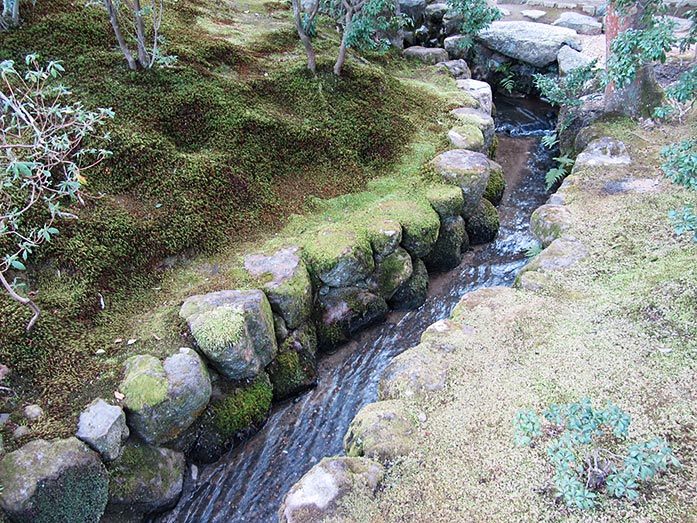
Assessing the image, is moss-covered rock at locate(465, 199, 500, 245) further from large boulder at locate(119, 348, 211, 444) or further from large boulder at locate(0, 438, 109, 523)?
large boulder at locate(0, 438, 109, 523)

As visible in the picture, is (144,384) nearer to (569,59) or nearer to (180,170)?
(180,170)

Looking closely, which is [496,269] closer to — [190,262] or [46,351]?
[190,262]

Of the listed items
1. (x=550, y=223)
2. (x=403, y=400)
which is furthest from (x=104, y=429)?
(x=550, y=223)

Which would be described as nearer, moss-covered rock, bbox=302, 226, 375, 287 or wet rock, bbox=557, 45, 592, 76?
moss-covered rock, bbox=302, 226, 375, 287

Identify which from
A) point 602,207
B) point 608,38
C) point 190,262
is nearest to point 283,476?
point 190,262

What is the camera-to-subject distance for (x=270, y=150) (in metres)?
6.99

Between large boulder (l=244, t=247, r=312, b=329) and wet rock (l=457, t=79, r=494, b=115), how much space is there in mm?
6494

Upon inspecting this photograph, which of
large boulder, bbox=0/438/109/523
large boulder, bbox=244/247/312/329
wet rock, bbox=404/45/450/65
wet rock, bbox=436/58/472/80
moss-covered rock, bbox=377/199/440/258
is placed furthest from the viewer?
wet rock, bbox=404/45/450/65

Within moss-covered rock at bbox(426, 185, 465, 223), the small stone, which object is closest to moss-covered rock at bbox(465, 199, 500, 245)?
moss-covered rock at bbox(426, 185, 465, 223)

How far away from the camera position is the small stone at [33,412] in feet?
12.9

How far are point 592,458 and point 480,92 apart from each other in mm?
8950

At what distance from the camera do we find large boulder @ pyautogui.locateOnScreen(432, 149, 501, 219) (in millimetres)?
7305

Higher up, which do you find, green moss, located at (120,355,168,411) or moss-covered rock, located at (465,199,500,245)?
green moss, located at (120,355,168,411)

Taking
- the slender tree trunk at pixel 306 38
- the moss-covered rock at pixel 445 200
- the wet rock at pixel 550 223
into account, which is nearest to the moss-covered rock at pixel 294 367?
the moss-covered rock at pixel 445 200
